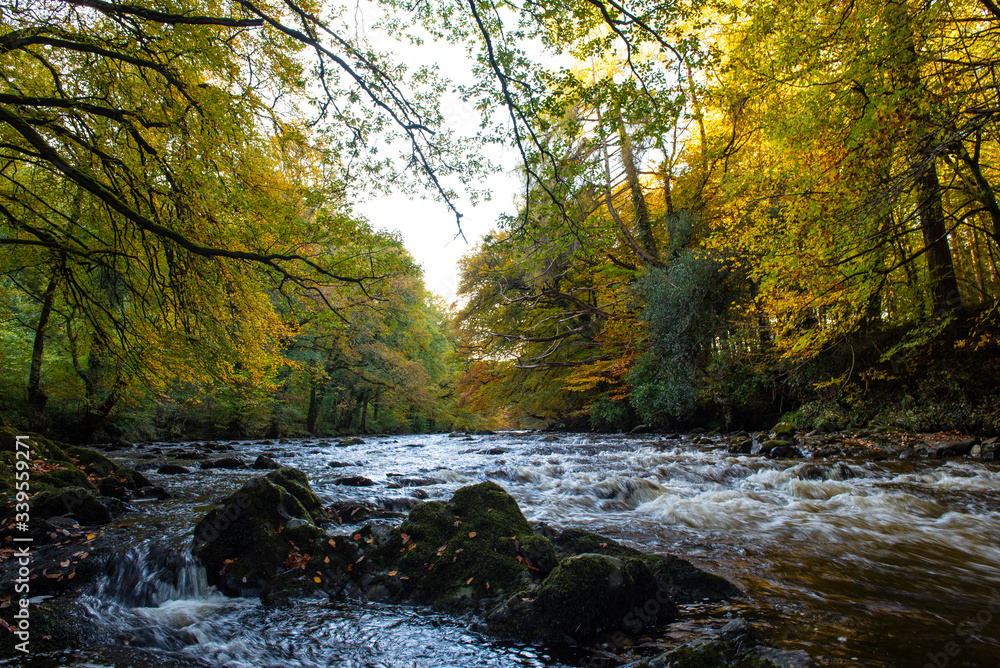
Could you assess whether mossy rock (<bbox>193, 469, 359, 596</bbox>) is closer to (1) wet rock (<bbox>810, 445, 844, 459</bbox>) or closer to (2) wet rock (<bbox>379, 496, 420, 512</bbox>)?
(2) wet rock (<bbox>379, 496, 420, 512</bbox>)

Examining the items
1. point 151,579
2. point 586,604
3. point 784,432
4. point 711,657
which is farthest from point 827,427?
point 151,579

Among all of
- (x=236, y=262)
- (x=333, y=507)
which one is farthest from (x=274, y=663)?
(x=236, y=262)

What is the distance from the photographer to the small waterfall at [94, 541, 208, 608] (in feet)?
9.88

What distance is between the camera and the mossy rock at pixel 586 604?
96.1 inches

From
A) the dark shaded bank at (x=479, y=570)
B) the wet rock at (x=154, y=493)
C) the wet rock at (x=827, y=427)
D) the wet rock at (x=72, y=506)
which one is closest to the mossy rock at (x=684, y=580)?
the dark shaded bank at (x=479, y=570)

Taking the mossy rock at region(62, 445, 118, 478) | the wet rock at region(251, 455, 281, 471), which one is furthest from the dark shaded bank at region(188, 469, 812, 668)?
the wet rock at region(251, 455, 281, 471)

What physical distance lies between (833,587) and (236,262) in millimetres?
7402

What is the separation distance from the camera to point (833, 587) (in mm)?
2998

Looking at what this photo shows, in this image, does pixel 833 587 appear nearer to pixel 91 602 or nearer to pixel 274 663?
pixel 274 663

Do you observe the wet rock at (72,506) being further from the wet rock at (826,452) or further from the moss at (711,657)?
the wet rock at (826,452)

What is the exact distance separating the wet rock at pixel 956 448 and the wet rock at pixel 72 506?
11.6 metres

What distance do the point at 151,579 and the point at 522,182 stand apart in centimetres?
569

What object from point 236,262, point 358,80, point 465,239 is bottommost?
point 465,239

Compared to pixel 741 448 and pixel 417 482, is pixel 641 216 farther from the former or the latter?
pixel 417 482
